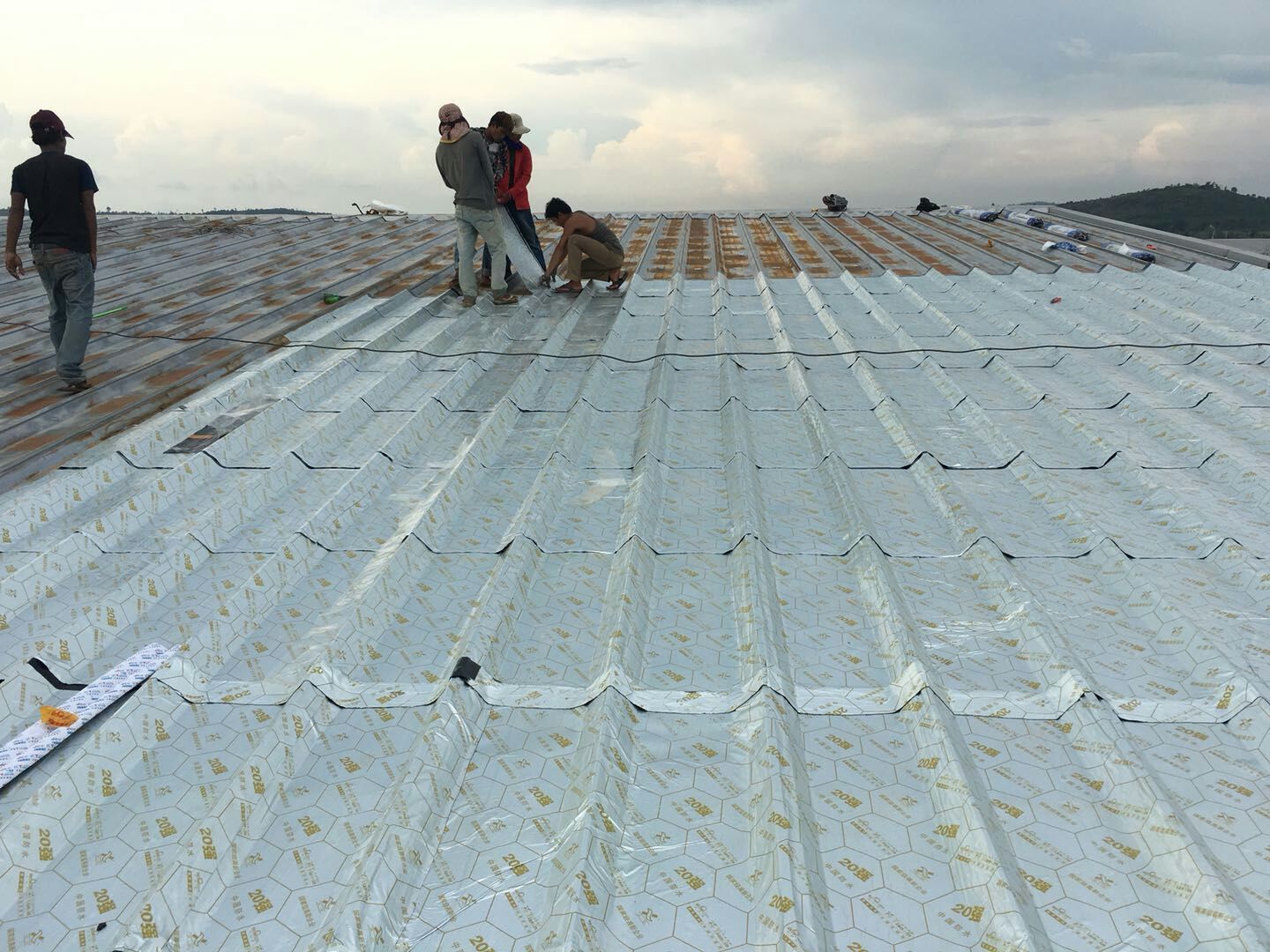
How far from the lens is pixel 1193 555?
2.64m

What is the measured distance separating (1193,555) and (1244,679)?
807mm

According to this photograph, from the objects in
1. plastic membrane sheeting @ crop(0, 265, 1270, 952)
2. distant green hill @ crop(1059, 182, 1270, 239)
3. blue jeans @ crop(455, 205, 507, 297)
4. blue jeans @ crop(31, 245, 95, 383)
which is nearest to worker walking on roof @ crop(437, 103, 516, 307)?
blue jeans @ crop(455, 205, 507, 297)

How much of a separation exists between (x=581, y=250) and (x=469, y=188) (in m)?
1.19

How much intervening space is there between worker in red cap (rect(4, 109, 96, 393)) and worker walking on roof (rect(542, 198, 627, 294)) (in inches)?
125

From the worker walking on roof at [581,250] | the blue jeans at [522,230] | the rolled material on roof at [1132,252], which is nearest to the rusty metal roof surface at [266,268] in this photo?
the rolled material on roof at [1132,252]

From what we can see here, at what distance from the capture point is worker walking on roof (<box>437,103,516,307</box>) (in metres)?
5.48

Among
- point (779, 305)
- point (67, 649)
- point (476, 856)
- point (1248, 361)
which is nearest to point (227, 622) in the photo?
point (67, 649)

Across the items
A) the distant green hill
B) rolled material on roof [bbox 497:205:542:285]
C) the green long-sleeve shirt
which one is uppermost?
the distant green hill

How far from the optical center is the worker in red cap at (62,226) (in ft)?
13.3

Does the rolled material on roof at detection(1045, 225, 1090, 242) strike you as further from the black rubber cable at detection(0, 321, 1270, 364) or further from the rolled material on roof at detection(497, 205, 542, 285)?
the rolled material on roof at detection(497, 205, 542, 285)

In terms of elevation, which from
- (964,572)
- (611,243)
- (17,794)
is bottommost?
(17,794)

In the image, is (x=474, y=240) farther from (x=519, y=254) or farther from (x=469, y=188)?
(x=519, y=254)

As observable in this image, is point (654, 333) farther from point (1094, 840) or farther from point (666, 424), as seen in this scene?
point (1094, 840)

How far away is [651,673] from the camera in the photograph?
210 centimetres
